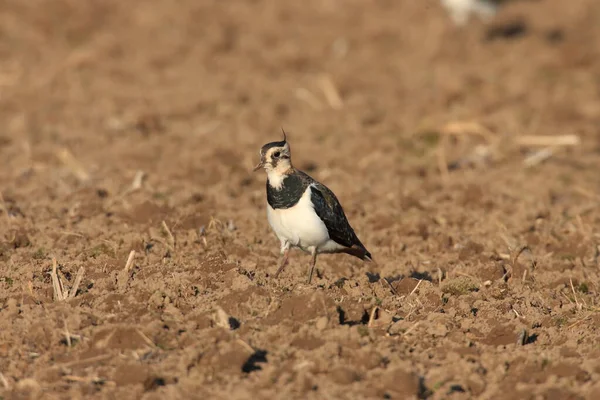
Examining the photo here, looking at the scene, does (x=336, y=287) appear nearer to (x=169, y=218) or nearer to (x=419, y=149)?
(x=169, y=218)

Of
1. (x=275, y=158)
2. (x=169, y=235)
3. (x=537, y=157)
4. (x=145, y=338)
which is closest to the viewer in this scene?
(x=145, y=338)

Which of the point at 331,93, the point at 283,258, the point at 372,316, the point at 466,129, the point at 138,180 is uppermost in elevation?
the point at 331,93

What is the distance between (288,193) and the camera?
7953mm

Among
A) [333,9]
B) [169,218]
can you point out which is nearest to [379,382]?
[169,218]

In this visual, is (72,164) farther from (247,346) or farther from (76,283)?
(247,346)

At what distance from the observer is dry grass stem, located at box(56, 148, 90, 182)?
11.4 m

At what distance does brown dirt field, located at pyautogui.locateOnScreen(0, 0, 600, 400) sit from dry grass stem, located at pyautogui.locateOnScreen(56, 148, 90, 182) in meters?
0.03

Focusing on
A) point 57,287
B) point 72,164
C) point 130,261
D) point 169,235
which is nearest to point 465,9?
point 72,164

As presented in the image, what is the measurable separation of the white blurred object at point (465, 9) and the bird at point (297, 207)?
10.9 m

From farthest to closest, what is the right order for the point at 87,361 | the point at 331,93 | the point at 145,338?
1. the point at 331,93
2. the point at 145,338
3. the point at 87,361

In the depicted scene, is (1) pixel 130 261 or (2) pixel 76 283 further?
(1) pixel 130 261

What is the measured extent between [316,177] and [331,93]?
11.0ft

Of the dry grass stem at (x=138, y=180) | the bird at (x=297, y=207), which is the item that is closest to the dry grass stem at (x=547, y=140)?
the dry grass stem at (x=138, y=180)

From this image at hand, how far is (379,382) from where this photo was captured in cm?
636
